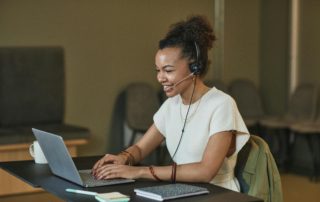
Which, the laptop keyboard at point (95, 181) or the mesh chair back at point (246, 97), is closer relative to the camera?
the laptop keyboard at point (95, 181)

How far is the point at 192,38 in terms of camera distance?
107 inches

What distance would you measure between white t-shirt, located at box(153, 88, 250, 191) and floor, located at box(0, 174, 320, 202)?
235 centimetres

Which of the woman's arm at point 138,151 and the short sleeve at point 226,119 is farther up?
the short sleeve at point 226,119

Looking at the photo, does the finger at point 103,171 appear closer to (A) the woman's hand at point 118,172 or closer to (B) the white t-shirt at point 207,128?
(A) the woman's hand at point 118,172

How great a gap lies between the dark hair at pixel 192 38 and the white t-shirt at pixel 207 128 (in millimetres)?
157

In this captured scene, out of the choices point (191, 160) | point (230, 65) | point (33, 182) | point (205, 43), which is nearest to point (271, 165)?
point (191, 160)

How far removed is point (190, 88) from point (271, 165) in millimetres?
480

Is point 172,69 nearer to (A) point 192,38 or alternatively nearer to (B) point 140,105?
(A) point 192,38

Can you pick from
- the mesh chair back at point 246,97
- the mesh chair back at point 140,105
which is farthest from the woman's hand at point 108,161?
the mesh chair back at point 246,97

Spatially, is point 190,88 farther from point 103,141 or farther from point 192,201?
point 103,141

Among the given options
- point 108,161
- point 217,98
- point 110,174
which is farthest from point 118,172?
point 217,98

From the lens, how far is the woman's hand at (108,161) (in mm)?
2611

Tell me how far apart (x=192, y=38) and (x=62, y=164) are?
2.54ft

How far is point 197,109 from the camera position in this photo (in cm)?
275
